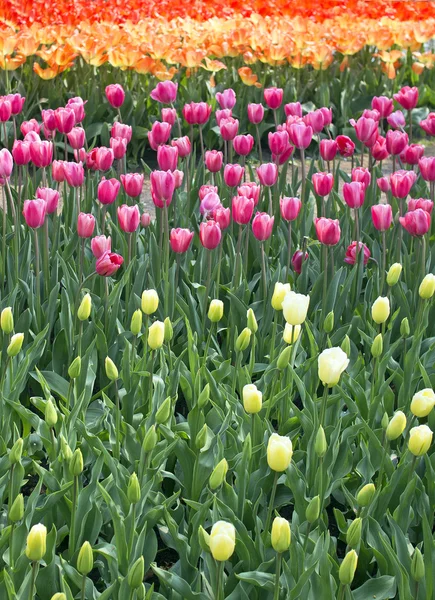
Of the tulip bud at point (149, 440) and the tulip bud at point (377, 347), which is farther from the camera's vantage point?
the tulip bud at point (377, 347)

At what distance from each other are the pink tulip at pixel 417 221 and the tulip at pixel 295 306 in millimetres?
986

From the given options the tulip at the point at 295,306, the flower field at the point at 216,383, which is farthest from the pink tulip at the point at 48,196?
the tulip at the point at 295,306

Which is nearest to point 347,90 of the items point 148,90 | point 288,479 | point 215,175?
point 148,90

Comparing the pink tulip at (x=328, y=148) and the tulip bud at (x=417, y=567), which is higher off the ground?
the tulip bud at (x=417, y=567)

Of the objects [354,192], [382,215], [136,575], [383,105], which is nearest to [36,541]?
[136,575]

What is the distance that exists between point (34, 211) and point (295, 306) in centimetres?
112

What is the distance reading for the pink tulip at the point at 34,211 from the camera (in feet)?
9.48

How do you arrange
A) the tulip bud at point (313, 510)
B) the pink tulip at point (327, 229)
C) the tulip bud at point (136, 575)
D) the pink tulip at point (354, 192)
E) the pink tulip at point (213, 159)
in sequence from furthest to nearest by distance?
1. the pink tulip at point (213, 159)
2. the pink tulip at point (354, 192)
3. the pink tulip at point (327, 229)
4. the tulip bud at point (313, 510)
5. the tulip bud at point (136, 575)

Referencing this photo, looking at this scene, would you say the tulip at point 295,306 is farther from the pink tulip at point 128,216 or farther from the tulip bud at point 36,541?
the pink tulip at point 128,216

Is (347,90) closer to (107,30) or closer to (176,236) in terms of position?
(107,30)

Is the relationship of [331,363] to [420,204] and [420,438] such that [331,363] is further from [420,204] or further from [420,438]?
[420,204]

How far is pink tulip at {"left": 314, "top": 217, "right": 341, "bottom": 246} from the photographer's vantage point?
2912 mm

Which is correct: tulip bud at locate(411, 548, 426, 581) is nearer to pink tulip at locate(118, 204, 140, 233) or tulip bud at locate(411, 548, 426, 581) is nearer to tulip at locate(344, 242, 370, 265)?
pink tulip at locate(118, 204, 140, 233)

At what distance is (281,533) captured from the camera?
160 cm
